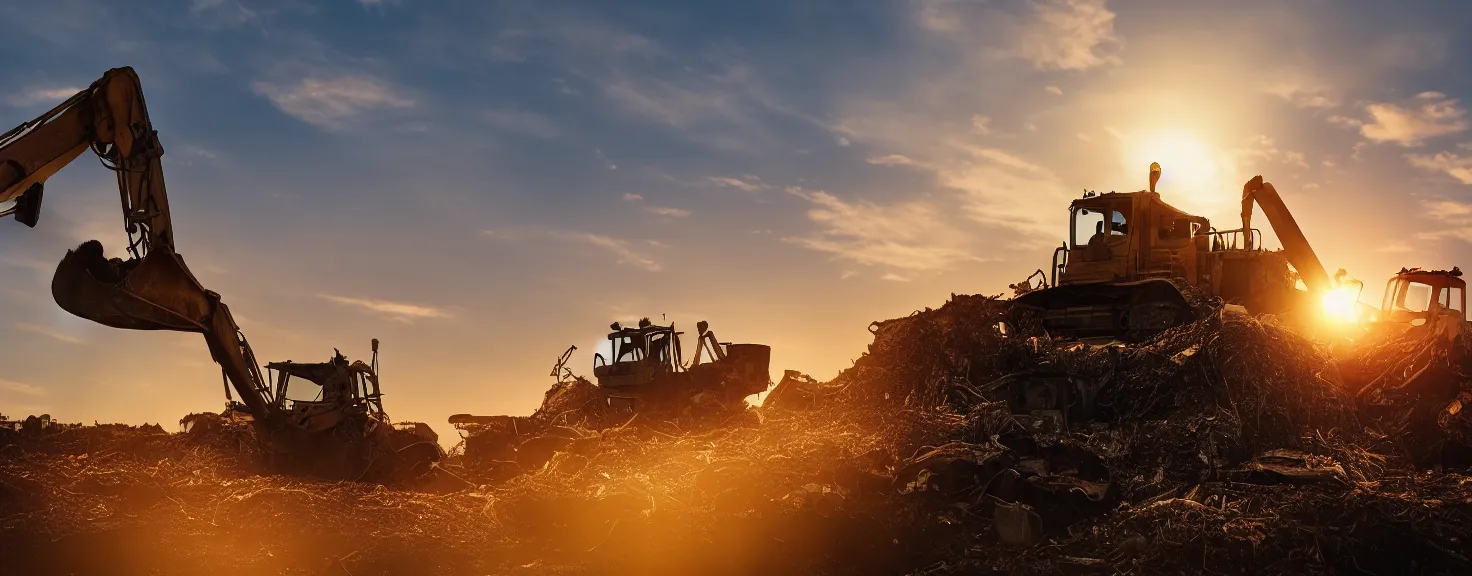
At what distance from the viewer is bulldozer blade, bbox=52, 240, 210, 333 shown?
1457cm

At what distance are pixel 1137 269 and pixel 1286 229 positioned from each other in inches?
223

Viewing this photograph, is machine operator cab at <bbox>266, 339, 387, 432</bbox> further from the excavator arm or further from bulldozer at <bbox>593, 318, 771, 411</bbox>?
the excavator arm

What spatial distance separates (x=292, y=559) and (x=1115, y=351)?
14251mm

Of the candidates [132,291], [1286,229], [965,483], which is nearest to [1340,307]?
[1286,229]

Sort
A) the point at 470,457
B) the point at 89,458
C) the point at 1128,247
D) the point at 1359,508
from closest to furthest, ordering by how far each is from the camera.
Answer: the point at 1359,508
the point at 89,458
the point at 1128,247
the point at 470,457

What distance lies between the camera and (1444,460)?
17.7 meters

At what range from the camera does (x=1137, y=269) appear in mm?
23094

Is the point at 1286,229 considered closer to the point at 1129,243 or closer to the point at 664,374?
the point at 1129,243

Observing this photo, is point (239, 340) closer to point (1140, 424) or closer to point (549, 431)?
point (549, 431)

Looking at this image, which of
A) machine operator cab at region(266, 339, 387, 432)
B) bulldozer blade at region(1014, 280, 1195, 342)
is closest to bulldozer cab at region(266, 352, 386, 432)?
machine operator cab at region(266, 339, 387, 432)

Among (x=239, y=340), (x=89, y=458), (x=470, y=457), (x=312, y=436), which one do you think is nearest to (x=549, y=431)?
(x=470, y=457)

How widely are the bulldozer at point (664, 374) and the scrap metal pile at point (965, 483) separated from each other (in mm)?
2195

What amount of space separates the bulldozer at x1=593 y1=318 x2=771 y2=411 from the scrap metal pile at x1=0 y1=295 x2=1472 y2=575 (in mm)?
2195

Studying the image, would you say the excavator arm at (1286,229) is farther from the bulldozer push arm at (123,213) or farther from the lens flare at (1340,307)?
the bulldozer push arm at (123,213)
